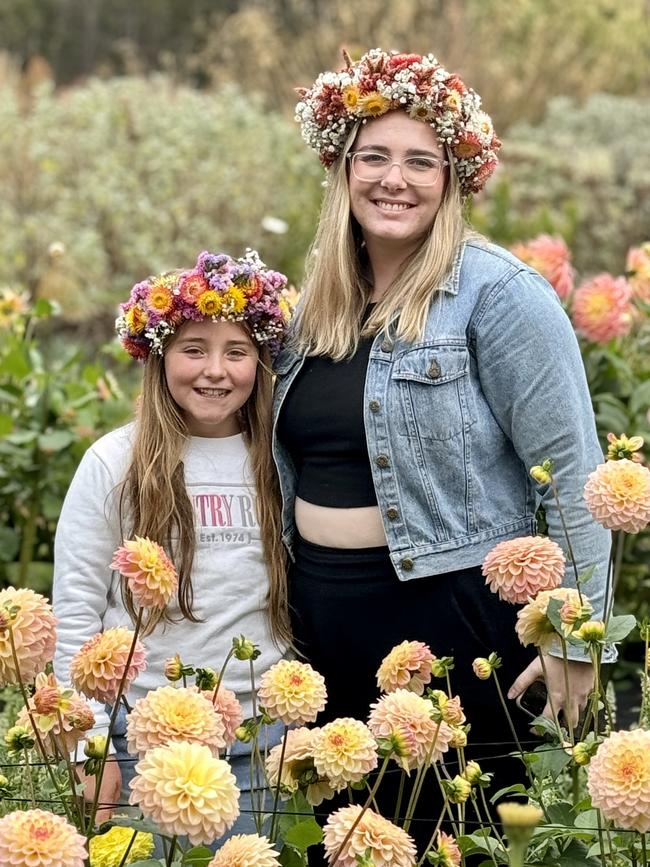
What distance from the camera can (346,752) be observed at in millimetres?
1357

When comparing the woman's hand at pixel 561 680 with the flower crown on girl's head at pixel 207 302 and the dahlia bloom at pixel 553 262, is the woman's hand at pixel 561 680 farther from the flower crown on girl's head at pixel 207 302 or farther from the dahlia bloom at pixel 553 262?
the dahlia bloom at pixel 553 262

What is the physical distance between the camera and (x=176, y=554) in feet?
7.47

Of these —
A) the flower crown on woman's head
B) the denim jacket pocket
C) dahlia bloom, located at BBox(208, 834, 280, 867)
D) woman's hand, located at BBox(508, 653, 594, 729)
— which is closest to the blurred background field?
the flower crown on woman's head

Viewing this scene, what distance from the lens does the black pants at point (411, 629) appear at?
7.37 ft

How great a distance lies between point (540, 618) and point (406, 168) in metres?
1.02

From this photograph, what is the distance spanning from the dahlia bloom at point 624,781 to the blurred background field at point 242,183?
2182 millimetres

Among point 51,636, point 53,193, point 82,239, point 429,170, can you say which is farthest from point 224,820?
point 53,193

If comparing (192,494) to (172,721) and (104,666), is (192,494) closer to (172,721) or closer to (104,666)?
(104,666)

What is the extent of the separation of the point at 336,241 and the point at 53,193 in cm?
714

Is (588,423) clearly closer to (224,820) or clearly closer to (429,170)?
(429,170)

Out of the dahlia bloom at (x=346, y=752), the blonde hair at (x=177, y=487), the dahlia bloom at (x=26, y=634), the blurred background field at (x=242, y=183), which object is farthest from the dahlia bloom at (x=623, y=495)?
the blurred background field at (x=242, y=183)

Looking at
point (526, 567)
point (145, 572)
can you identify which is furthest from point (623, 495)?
point (145, 572)

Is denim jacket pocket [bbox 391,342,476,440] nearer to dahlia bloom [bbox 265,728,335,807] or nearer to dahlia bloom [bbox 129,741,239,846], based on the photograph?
dahlia bloom [bbox 265,728,335,807]

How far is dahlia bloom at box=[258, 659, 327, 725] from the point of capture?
147 cm
